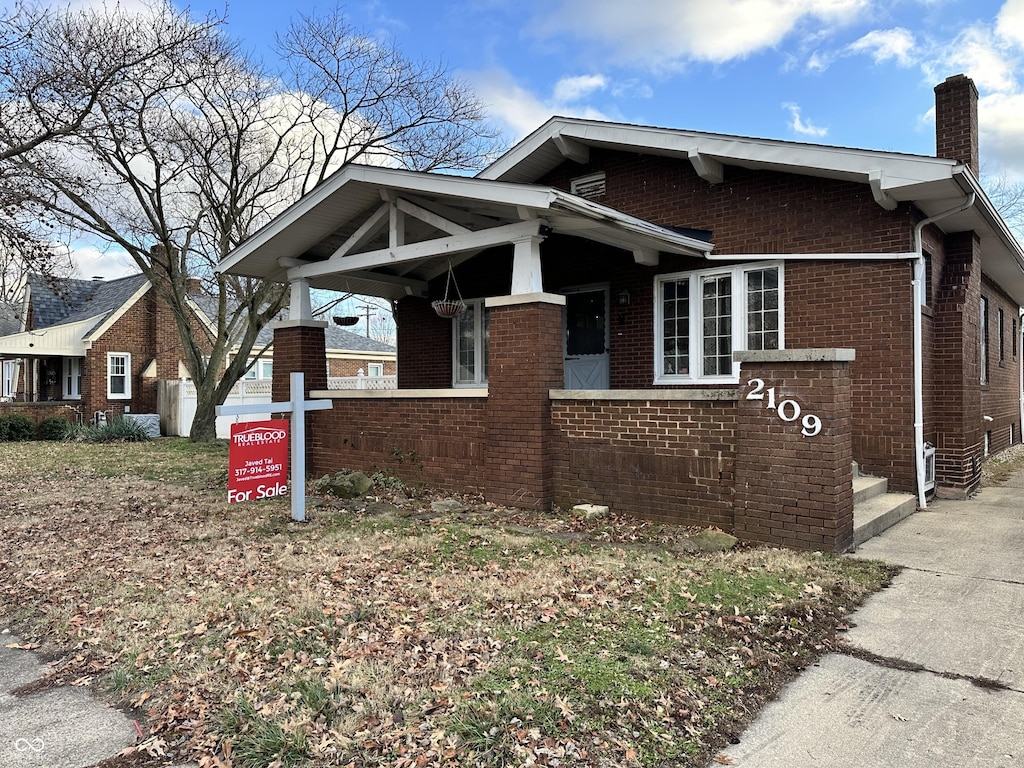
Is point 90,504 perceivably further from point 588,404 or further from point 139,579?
point 588,404

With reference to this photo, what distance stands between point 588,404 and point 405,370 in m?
5.82

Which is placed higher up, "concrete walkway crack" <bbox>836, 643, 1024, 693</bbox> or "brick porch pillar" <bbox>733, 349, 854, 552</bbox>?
"brick porch pillar" <bbox>733, 349, 854, 552</bbox>

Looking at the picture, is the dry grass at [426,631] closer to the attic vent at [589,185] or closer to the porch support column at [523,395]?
the porch support column at [523,395]

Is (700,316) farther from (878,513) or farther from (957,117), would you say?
(957,117)

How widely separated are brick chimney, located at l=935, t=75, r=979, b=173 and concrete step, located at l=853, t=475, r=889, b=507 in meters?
4.72

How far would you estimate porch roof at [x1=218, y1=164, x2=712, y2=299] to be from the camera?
7414 mm

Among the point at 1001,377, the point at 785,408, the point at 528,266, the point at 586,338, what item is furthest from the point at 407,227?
the point at 1001,377

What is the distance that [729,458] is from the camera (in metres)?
6.32

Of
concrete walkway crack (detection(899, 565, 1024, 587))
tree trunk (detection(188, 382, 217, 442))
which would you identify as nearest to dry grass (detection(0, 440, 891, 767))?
concrete walkway crack (detection(899, 565, 1024, 587))

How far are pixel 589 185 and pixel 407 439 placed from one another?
4.75 meters

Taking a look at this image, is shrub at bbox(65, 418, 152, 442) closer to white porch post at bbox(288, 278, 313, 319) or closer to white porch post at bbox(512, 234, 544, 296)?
white porch post at bbox(288, 278, 313, 319)

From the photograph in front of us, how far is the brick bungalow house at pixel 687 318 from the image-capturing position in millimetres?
6258

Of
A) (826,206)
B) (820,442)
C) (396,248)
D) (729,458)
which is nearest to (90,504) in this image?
(396,248)

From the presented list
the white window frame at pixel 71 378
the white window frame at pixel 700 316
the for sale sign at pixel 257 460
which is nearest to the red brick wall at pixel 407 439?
the for sale sign at pixel 257 460
